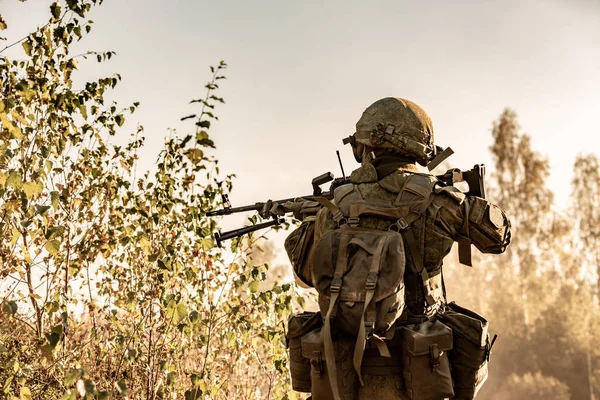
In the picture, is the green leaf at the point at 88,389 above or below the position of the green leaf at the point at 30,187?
below

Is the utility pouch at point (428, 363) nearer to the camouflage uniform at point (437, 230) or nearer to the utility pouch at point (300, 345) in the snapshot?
the camouflage uniform at point (437, 230)

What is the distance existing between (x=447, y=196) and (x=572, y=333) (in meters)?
25.4

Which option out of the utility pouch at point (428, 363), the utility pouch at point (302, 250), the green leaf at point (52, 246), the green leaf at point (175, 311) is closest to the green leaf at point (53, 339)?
the green leaf at point (52, 246)

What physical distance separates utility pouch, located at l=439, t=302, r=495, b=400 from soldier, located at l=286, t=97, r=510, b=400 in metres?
0.04

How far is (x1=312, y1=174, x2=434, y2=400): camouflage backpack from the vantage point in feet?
11.4

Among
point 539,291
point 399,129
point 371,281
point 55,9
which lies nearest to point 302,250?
point 371,281

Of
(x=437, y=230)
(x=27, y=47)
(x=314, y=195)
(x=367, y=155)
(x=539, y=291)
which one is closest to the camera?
(x=437, y=230)

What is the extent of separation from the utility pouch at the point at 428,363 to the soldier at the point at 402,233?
18mm

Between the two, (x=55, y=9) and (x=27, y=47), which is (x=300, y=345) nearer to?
(x=27, y=47)

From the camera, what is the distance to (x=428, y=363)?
360cm

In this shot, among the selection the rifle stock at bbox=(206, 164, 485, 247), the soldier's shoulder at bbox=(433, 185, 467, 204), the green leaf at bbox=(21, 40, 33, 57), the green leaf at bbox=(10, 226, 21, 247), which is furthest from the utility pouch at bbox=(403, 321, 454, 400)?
the green leaf at bbox=(21, 40, 33, 57)

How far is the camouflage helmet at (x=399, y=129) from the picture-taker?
13.1ft

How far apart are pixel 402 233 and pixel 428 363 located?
0.71 meters

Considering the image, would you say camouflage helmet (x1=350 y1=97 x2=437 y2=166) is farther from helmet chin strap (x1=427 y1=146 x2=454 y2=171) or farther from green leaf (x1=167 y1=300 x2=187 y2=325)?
green leaf (x1=167 y1=300 x2=187 y2=325)
